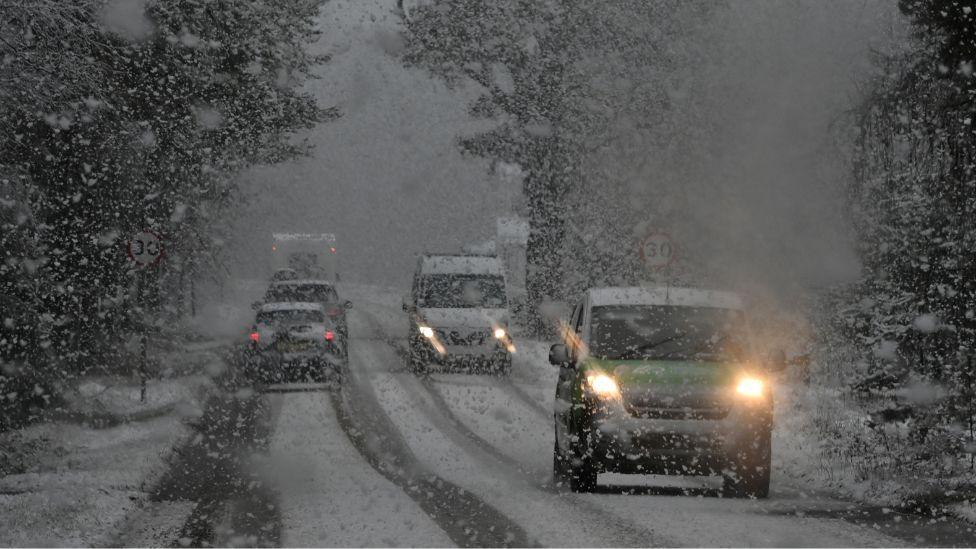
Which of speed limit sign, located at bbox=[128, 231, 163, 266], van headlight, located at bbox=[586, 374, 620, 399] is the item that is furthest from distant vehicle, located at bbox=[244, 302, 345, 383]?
van headlight, located at bbox=[586, 374, 620, 399]

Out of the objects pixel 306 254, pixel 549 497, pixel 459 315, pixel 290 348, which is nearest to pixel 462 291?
pixel 459 315

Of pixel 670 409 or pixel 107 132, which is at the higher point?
pixel 107 132

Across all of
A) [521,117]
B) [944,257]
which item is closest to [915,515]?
[944,257]

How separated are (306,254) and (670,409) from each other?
153 feet

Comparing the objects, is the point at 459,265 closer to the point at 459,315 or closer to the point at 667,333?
the point at 459,315

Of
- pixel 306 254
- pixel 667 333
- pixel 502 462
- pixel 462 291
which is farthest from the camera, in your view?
pixel 306 254

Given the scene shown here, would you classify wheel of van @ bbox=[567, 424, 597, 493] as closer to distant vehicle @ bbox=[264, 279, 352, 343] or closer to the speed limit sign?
the speed limit sign

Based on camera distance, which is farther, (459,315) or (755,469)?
(459,315)

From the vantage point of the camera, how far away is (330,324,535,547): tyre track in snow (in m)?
9.16

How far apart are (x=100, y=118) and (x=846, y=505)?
10.5 meters

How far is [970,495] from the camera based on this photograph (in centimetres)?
1097

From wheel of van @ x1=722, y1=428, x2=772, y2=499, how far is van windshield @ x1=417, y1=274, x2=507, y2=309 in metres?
15.6

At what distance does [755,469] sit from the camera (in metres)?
11.0

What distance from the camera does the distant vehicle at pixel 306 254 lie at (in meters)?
56.4
